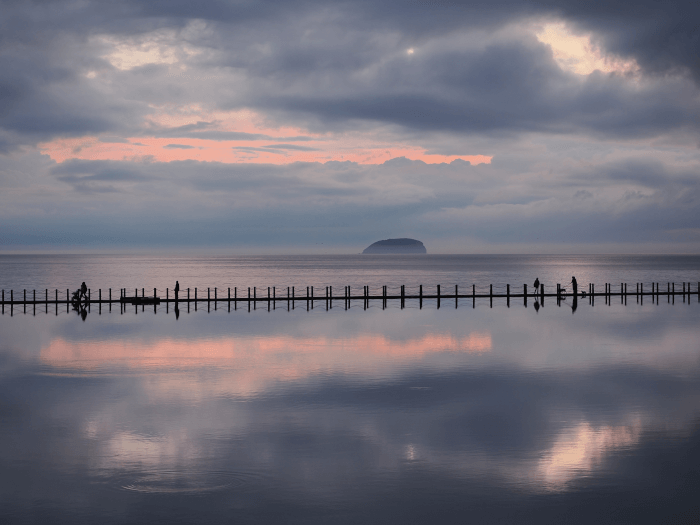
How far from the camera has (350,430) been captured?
18172 mm

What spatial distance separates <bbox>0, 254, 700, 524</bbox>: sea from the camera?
43.0 feet

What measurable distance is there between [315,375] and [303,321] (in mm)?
21173

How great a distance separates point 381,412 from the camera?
789 inches

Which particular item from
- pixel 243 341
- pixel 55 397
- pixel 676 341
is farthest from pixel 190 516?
pixel 676 341

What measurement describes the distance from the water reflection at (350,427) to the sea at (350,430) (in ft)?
0.24

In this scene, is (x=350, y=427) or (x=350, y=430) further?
(x=350, y=427)

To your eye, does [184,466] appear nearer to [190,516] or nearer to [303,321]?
[190,516]

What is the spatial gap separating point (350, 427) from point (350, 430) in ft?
1.03

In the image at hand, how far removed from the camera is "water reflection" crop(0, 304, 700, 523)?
1337 centimetres

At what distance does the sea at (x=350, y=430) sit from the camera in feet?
43.0

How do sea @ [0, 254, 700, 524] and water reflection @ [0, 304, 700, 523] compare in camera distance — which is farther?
water reflection @ [0, 304, 700, 523]

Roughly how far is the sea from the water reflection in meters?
0.07

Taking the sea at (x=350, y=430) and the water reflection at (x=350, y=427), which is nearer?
the sea at (x=350, y=430)

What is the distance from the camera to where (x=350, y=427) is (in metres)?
18.5
